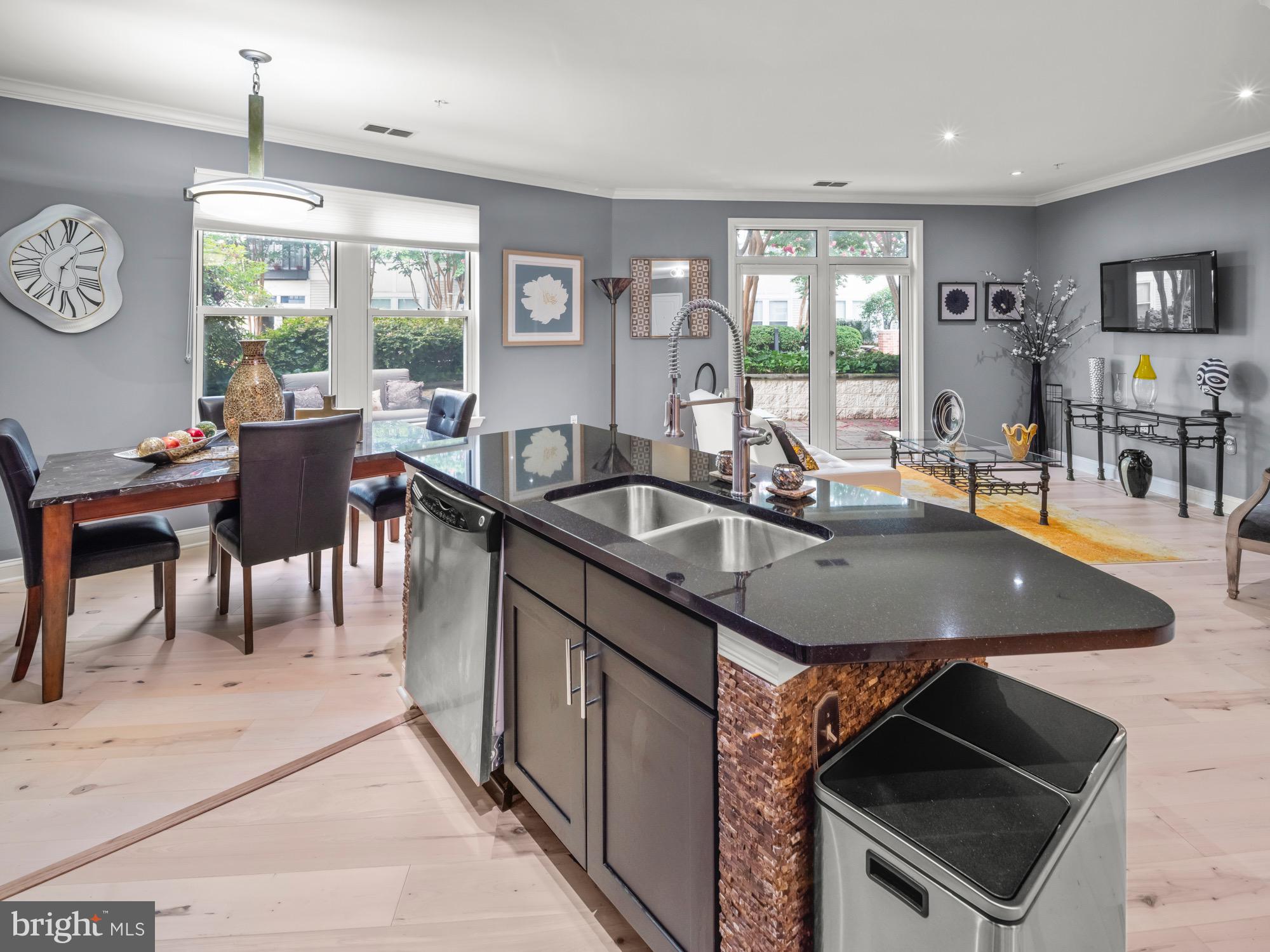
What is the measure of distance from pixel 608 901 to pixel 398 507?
2355mm

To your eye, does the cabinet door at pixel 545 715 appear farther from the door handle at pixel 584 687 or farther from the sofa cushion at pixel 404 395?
the sofa cushion at pixel 404 395

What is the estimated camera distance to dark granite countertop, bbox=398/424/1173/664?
972mm

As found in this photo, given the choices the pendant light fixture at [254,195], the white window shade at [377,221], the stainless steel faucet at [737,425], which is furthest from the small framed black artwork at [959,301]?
the stainless steel faucet at [737,425]

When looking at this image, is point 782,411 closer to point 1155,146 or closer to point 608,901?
point 1155,146

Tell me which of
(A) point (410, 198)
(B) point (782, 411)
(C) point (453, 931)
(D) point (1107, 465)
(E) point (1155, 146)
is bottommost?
(C) point (453, 931)

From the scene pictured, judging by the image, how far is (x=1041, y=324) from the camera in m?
7.08

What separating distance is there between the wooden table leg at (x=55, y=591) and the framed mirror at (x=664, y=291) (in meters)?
4.80

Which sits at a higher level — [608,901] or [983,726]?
[983,726]

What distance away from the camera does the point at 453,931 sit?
157cm

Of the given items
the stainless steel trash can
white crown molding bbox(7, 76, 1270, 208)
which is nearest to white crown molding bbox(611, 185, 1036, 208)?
white crown molding bbox(7, 76, 1270, 208)

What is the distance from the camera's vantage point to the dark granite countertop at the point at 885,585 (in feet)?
3.19

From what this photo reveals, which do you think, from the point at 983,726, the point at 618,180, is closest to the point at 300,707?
the point at 983,726

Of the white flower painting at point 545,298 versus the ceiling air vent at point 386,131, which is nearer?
the ceiling air vent at point 386,131

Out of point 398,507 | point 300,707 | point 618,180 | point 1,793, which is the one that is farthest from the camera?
point 618,180
